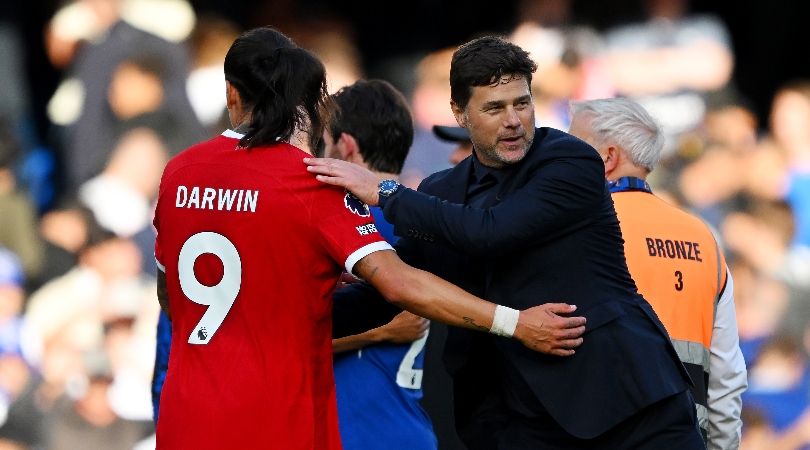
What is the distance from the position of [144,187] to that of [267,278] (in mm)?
5096

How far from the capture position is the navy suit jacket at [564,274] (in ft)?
12.9

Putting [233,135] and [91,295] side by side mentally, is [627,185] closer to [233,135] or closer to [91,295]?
[233,135]

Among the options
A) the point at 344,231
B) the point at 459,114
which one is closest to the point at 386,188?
the point at 344,231

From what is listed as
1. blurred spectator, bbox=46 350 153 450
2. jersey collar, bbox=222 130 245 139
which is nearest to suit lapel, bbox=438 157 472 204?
jersey collar, bbox=222 130 245 139

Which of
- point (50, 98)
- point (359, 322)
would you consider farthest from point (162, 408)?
point (50, 98)

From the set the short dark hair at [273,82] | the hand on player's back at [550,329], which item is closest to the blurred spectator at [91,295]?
the short dark hair at [273,82]

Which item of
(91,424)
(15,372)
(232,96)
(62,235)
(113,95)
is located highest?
(232,96)

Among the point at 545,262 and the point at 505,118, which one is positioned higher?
the point at 505,118

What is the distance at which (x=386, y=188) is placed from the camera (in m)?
4.00

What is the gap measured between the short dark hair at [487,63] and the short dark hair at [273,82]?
415 mm

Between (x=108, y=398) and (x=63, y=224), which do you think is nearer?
(x=108, y=398)

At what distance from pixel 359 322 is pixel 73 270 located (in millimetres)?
4553

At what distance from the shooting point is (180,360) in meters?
3.85

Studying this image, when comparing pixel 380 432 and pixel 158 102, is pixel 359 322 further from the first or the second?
pixel 158 102
